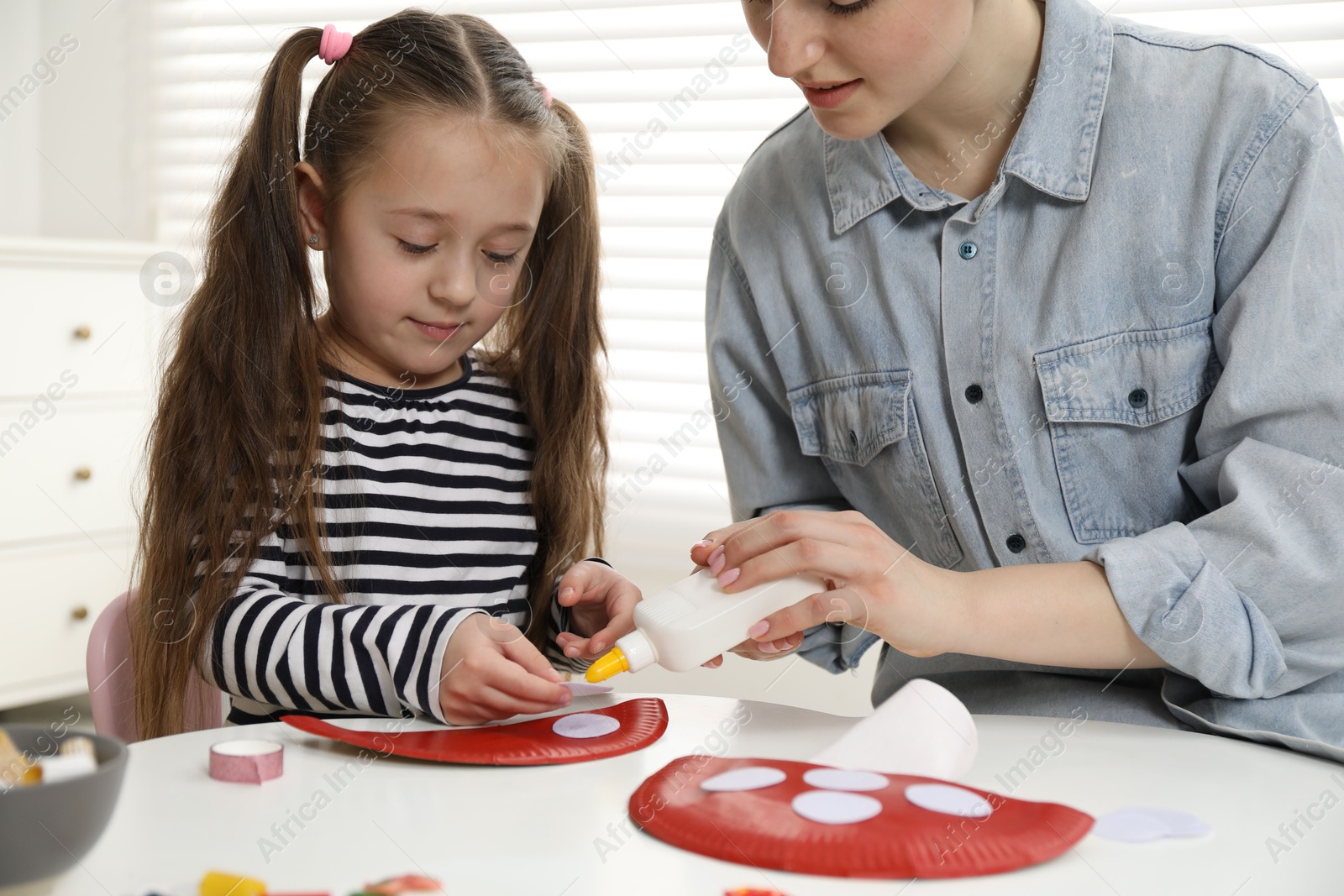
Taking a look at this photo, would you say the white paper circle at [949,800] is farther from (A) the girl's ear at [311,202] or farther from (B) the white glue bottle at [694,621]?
(A) the girl's ear at [311,202]

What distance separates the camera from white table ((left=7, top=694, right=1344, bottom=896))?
49 cm

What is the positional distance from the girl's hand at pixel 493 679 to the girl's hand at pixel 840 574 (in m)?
0.12

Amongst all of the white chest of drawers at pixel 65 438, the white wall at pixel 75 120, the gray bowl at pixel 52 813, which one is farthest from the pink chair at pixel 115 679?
the white wall at pixel 75 120

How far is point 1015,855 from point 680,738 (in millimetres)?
240

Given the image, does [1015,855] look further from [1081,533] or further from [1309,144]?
[1309,144]

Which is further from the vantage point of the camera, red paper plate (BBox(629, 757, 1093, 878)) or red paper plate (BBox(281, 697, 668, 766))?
red paper plate (BBox(281, 697, 668, 766))

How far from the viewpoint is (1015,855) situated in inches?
19.7

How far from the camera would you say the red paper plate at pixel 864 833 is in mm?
495

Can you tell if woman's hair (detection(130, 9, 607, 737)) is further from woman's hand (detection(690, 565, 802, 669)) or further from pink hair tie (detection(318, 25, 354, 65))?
woman's hand (detection(690, 565, 802, 669))

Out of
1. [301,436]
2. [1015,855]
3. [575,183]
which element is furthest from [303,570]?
[1015,855]

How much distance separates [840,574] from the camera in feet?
2.24

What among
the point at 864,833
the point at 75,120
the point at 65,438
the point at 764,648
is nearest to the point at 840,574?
the point at 764,648

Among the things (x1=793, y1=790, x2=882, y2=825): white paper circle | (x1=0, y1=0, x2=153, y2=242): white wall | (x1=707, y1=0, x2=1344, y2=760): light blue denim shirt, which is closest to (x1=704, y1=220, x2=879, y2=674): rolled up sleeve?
(x1=707, y1=0, x2=1344, y2=760): light blue denim shirt

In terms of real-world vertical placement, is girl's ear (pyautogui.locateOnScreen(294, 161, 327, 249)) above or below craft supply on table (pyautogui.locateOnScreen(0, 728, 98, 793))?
above
